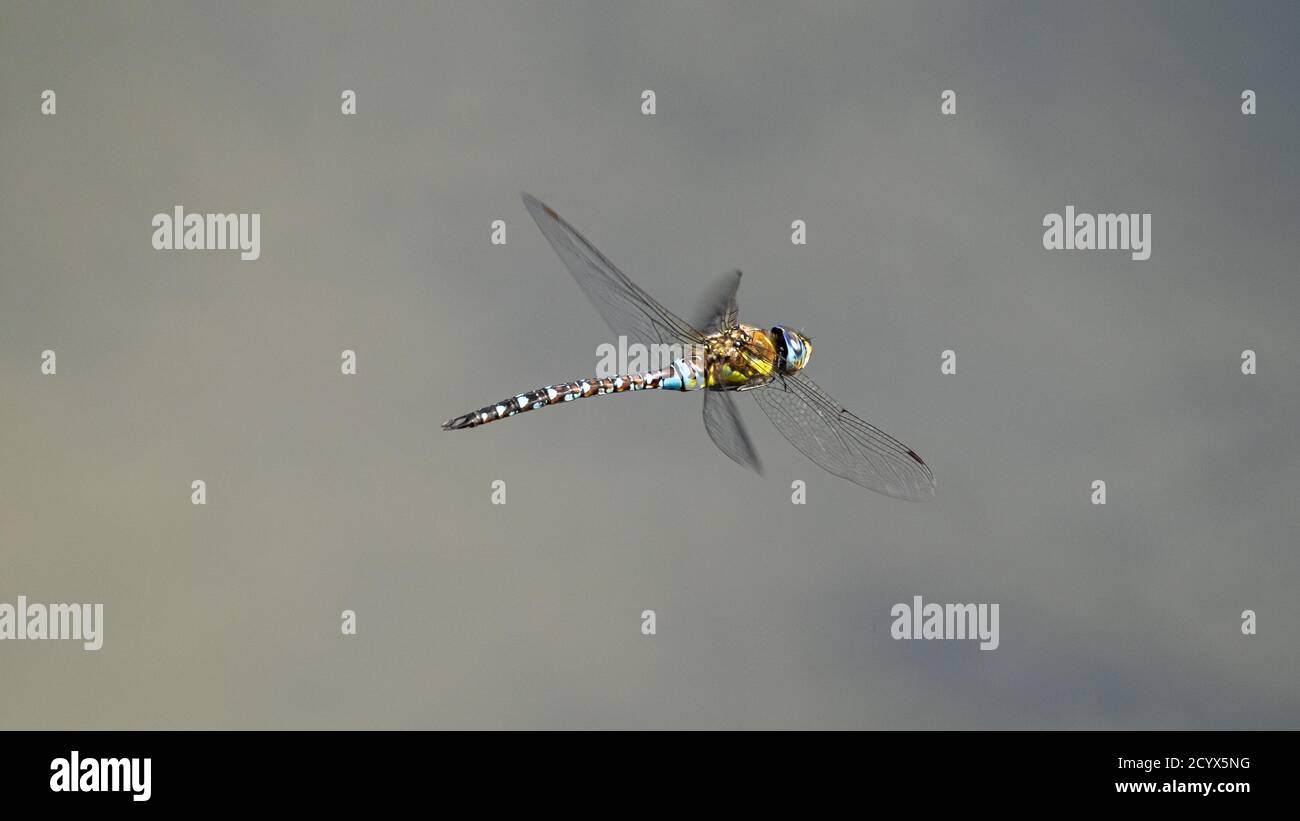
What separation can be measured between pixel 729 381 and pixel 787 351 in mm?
560

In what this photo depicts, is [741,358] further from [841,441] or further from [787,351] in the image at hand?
[841,441]

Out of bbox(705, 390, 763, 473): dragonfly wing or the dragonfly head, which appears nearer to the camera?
bbox(705, 390, 763, 473): dragonfly wing

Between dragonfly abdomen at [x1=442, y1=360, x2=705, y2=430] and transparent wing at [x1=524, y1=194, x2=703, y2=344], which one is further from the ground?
transparent wing at [x1=524, y1=194, x2=703, y2=344]

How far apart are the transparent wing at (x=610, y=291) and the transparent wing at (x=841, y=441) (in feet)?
2.90

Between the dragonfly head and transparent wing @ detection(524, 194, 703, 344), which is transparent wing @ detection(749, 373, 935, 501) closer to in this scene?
the dragonfly head

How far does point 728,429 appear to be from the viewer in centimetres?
1002

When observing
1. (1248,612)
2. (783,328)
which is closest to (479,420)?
(783,328)

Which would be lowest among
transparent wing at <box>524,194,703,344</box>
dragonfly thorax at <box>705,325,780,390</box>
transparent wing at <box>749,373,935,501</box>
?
transparent wing at <box>749,373,935,501</box>

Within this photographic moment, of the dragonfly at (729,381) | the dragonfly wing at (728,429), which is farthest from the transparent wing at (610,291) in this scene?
the dragonfly wing at (728,429)

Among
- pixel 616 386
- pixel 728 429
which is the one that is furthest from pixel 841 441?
pixel 616 386

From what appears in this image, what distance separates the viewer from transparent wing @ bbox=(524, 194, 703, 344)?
32.3 ft

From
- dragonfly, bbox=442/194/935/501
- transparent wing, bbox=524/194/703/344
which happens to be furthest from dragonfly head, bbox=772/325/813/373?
transparent wing, bbox=524/194/703/344

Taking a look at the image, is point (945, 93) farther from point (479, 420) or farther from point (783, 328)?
point (479, 420)
